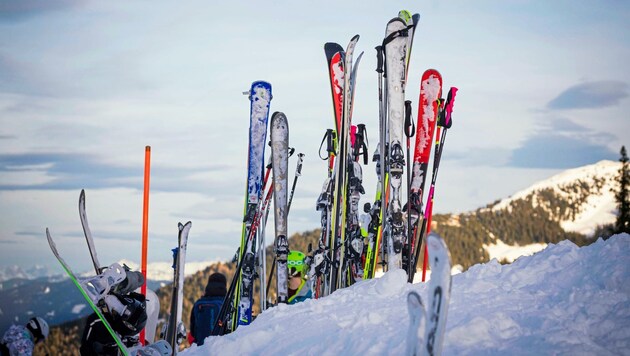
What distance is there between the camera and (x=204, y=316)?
837cm

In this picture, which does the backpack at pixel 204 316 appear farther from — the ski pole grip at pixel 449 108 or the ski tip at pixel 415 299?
the ski tip at pixel 415 299

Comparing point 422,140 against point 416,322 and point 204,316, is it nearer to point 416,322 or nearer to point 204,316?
Answer: point 204,316

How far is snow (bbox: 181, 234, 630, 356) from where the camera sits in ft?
13.2

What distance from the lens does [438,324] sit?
123 inches

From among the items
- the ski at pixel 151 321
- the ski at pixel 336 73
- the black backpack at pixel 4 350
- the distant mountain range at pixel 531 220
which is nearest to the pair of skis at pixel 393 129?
the ski at pixel 336 73

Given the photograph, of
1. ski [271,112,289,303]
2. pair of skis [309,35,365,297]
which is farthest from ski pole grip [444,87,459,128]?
ski [271,112,289,303]

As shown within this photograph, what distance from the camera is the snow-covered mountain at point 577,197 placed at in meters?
121

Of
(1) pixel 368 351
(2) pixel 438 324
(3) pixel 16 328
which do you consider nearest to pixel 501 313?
(1) pixel 368 351

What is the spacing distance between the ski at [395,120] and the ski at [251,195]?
2.38 meters

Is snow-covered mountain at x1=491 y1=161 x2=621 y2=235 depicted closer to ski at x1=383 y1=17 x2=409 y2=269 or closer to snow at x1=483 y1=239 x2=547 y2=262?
snow at x1=483 y1=239 x2=547 y2=262

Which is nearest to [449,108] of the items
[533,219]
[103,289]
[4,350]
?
[103,289]

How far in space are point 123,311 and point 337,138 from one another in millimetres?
4532

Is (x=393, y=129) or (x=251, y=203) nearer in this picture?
(x=393, y=129)

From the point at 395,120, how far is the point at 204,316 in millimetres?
3535
